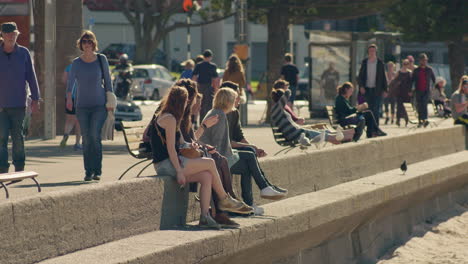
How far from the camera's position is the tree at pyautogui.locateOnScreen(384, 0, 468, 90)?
39344 millimetres

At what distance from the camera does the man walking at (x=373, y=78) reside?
2239cm

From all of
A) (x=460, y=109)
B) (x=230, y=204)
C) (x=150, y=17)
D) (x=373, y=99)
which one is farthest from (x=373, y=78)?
(x=150, y=17)

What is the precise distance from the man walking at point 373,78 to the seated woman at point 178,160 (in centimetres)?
1302

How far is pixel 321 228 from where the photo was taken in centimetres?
1107

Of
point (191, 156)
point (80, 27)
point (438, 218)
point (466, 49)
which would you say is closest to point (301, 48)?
point (466, 49)

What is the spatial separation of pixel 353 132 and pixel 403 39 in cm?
2406

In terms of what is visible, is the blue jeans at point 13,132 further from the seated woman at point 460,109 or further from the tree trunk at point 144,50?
the tree trunk at point 144,50

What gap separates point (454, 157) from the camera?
1789 centimetres

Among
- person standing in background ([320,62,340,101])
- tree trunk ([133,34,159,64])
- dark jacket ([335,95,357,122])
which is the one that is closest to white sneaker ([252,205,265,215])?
dark jacket ([335,95,357,122])

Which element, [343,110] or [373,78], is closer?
[343,110]

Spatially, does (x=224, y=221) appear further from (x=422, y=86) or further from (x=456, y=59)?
(x=456, y=59)

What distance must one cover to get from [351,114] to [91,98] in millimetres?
7614

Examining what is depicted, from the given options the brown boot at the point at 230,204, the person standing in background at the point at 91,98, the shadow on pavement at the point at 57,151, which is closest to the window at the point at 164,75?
the shadow on pavement at the point at 57,151

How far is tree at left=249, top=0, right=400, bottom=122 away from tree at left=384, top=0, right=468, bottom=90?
25.7 feet
